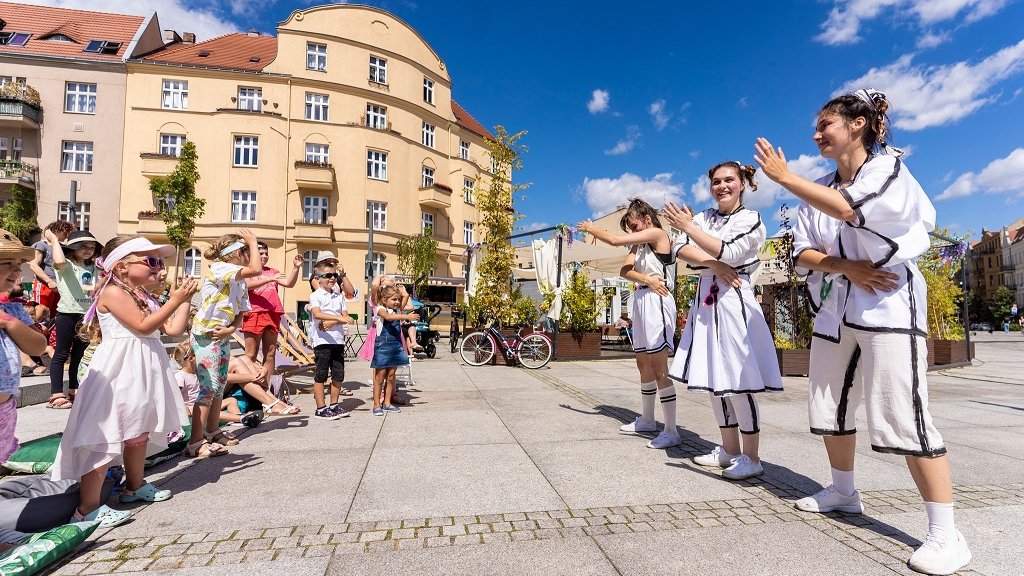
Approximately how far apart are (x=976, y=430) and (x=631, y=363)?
6981 mm

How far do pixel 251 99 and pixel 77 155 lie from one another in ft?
32.1

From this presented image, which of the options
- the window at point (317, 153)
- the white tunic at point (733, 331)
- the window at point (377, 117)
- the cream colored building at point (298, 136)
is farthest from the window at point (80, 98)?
the white tunic at point (733, 331)

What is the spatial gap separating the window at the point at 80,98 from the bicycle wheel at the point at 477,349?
29437 mm

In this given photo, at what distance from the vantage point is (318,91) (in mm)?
29031

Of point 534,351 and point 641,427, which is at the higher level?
point 534,351

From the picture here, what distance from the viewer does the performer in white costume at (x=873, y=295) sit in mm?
2203

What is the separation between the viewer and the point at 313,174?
27.9 meters

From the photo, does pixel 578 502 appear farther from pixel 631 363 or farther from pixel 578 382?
pixel 631 363

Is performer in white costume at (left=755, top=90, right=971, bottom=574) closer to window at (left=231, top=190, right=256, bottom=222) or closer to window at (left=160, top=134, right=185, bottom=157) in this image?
window at (left=231, top=190, right=256, bottom=222)

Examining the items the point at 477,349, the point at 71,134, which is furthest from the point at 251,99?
the point at 477,349

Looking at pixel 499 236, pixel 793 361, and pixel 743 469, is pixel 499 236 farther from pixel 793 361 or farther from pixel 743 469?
pixel 743 469

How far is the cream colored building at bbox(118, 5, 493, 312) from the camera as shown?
27.7m

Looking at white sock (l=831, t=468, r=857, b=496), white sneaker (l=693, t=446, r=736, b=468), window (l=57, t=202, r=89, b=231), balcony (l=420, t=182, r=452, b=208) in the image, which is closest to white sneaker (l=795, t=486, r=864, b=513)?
white sock (l=831, t=468, r=857, b=496)

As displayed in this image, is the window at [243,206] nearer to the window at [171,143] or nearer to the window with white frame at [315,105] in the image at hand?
the window at [171,143]
